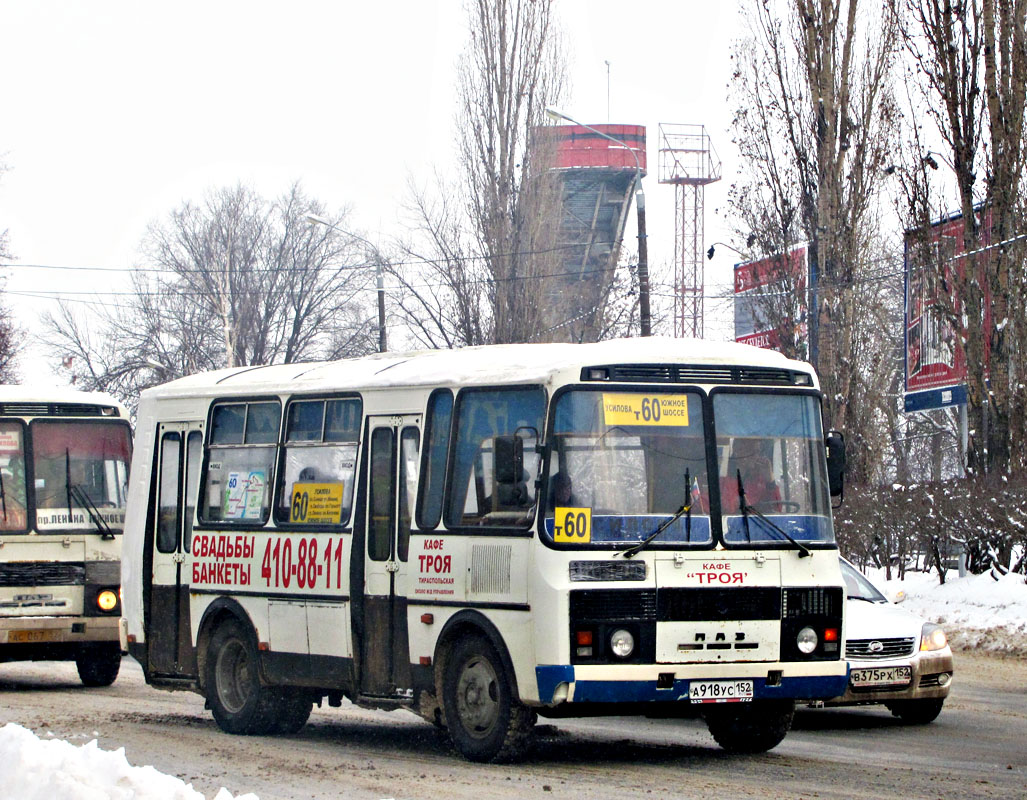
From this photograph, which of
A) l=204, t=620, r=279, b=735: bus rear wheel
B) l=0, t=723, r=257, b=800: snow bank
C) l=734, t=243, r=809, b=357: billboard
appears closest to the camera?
l=0, t=723, r=257, b=800: snow bank

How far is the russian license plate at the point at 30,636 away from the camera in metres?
15.7

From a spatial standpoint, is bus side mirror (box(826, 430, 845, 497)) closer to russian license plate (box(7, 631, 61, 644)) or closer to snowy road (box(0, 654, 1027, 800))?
snowy road (box(0, 654, 1027, 800))

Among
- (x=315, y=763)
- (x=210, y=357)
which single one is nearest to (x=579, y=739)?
(x=315, y=763)

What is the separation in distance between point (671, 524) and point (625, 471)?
16.3 inches

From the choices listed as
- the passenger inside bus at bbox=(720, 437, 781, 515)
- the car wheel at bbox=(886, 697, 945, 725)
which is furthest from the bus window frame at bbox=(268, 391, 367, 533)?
the car wheel at bbox=(886, 697, 945, 725)

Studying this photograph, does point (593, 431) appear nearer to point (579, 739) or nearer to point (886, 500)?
point (579, 739)

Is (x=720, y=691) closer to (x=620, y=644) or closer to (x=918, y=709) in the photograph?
(x=620, y=644)

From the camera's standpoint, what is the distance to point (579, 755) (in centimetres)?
1084

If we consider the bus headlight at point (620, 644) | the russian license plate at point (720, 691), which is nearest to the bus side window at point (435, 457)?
the bus headlight at point (620, 644)

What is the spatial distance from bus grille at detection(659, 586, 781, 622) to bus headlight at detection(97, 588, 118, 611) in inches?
308

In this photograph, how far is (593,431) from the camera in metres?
10.1

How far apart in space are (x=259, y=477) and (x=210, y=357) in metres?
49.6

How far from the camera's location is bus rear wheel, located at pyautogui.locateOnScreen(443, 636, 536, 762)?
10125 mm

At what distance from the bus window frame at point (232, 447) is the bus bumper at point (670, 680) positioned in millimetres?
3500
